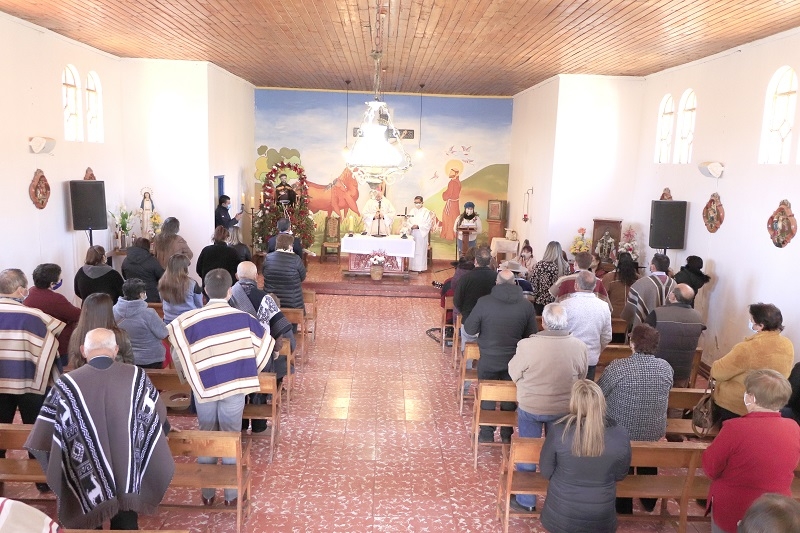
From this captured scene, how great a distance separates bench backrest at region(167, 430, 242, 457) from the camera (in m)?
4.32

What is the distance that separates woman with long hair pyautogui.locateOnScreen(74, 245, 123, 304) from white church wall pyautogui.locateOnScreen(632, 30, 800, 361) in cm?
694

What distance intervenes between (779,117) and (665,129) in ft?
10.6

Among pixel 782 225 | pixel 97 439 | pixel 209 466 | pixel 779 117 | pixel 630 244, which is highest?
pixel 779 117

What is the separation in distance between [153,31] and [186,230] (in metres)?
3.99

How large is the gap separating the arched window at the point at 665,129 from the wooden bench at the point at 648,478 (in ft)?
24.0

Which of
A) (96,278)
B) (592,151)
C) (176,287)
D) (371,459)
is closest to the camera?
(371,459)

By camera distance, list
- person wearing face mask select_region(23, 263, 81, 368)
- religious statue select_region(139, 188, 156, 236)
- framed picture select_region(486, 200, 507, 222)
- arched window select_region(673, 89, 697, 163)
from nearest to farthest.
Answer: person wearing face mask select_region(23, 263, 81, 368) < arched window select_region(673, 89, 697, 163) < religious statue select_region(139, 188, 156, 236) < framed picture select_region(486, 200, 507, 222)

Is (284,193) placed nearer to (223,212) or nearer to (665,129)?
(223,212)

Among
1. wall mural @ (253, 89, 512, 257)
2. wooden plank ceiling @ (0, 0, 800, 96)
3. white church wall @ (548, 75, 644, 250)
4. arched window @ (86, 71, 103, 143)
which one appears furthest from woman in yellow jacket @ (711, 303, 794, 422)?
wall mural @ (253, 89, 512, 257)

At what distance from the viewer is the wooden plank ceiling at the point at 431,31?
21.9 ft

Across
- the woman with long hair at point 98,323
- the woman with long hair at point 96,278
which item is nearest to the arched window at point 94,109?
the woman with long hair at point 96,278

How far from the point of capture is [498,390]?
5625mm

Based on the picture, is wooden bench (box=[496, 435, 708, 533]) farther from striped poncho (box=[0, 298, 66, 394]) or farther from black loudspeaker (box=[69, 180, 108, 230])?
black loudspeaker (box=[69, 180, 108, 230])

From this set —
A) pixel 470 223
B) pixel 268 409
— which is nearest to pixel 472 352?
pixel 268 409
